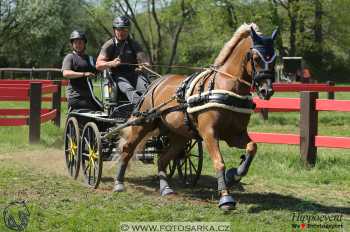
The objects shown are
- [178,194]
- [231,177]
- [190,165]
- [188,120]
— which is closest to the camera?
[231,177]

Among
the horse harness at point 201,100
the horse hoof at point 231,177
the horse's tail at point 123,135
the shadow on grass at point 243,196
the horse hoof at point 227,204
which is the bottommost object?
the shadow on grass at point 243,196

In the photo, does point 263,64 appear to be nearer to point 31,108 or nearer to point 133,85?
point 133,85

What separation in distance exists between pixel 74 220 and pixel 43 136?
7.94 m

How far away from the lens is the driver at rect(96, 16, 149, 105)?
28.4 feet

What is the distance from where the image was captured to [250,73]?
22.5ft

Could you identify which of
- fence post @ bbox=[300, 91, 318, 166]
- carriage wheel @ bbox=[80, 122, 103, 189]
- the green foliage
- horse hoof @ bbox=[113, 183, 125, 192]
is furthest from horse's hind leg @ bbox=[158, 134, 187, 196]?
the green foliage

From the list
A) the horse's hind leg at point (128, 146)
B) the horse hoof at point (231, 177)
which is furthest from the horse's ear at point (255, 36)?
the horse's hind leg at point (128, 146)

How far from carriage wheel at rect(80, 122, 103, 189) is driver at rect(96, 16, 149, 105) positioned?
0.70 meters

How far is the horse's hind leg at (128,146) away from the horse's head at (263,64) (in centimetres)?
204

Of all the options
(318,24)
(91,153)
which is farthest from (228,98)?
(318,24)

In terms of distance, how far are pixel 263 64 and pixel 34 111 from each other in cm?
735

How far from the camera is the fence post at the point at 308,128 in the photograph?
9.95m

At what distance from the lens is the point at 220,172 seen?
268 inches

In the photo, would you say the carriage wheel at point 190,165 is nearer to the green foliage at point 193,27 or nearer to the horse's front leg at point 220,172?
the horse's front leg at point 220,172
